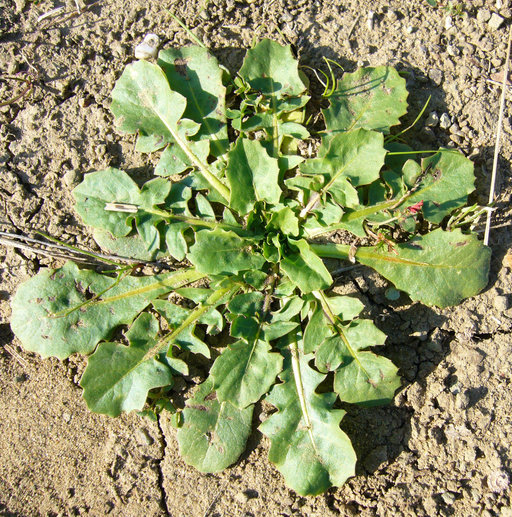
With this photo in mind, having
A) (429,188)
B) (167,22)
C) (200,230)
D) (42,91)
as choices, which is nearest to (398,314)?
(429,188)

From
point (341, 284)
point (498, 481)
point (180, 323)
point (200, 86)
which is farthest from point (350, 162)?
point (498, 481)

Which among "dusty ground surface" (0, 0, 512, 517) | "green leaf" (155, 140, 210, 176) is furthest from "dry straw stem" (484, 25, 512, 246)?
"green leaf" (155, 140, 210, 176)

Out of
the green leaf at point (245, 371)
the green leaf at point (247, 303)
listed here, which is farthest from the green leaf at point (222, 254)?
the green leaf at point (245, 371)

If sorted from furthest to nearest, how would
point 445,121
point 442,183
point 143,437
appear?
point 445,121
point 143,437
point 442,183

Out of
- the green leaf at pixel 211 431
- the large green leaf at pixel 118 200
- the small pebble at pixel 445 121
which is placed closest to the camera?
the green leaf at pixel 211 431

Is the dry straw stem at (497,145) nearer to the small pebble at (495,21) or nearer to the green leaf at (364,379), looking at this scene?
the small pebble at (495,21)

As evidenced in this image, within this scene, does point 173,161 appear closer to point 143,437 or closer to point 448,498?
point 143,437

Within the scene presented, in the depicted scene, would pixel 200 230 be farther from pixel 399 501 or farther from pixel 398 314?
pixel 399 501

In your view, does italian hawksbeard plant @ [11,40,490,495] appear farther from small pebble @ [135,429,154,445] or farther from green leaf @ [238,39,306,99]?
small pebble @ [135,429,154,445]
